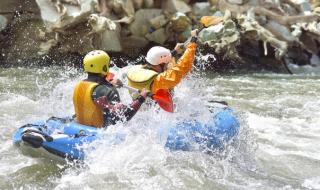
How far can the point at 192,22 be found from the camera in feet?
39.9

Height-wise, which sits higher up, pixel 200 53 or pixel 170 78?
pixel 170 78

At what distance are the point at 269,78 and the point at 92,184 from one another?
739 cm

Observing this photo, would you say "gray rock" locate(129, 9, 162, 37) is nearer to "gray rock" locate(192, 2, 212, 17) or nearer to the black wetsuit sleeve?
"gray rock" locate(192, 2, 212, 17)

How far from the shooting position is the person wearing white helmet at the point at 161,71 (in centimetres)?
504

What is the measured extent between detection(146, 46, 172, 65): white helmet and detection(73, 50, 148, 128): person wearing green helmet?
48 cm

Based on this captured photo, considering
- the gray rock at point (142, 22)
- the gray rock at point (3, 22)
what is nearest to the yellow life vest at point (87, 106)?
the gray rock at point (142, 22)

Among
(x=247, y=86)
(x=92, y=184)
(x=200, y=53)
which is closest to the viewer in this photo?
(x=92, y=184)

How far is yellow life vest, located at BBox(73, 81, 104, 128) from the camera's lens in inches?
189

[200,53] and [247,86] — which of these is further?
[200,53]

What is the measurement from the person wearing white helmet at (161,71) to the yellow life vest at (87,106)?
536 mm

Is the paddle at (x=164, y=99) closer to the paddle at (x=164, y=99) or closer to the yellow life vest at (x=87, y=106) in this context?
the paddle at (x=164, y=99)

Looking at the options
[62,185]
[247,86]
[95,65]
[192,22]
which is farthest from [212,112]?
[192,22]

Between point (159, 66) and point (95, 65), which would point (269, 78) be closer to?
point (159, 66)

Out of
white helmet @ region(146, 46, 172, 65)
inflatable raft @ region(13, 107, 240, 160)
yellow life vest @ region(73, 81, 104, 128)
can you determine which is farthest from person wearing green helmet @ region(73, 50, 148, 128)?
white helmet @ region(146, 46, 172, 65)
